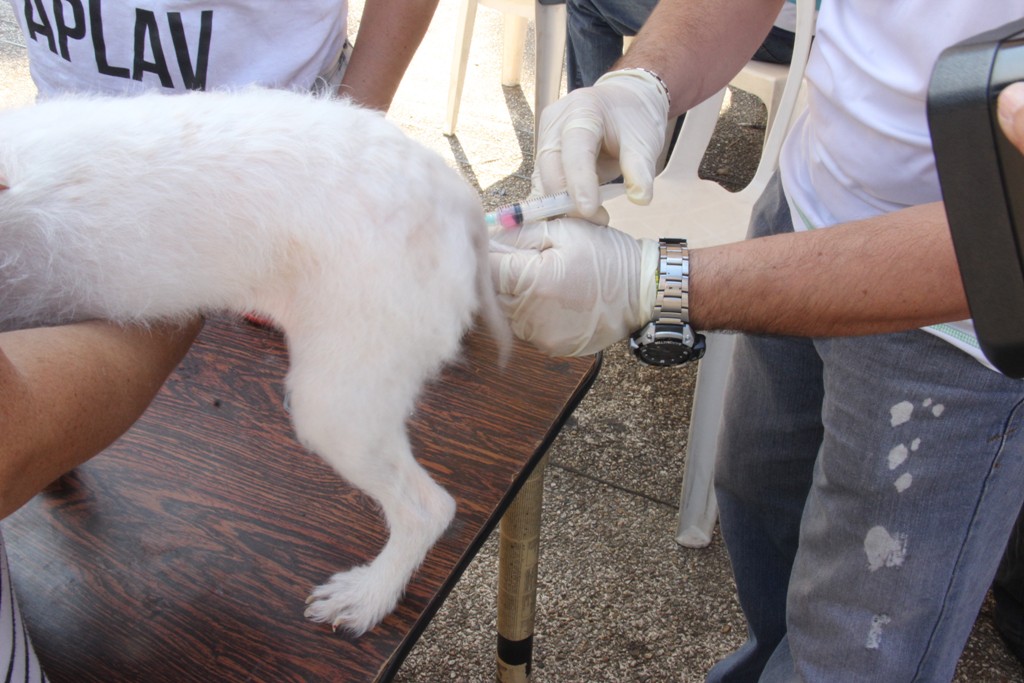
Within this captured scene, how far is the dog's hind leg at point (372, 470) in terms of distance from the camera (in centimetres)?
99

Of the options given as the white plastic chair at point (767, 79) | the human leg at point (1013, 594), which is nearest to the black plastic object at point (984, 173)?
the human leg at point (1013, 594)

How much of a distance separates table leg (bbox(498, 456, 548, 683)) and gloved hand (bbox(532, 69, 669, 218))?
426mm

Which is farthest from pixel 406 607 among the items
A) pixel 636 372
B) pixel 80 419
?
pixel 636 372

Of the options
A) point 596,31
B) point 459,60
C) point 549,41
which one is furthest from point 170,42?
point 459,60

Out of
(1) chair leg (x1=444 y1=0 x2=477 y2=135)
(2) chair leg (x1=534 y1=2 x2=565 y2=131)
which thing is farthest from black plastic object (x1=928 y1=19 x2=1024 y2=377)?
(1) chair leg (x1=444 y1=0 x2=477 y2=135)

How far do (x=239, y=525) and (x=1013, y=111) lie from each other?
96cm

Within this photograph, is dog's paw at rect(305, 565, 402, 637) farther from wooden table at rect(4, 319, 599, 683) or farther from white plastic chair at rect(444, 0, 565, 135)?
white plastic chair at rect(444, 0, 565, 135)

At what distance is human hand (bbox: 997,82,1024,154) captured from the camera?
1.86ft

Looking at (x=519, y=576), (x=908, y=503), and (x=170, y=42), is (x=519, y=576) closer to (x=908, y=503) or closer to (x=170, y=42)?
(x=908, y=503)

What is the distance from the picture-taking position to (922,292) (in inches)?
35.8

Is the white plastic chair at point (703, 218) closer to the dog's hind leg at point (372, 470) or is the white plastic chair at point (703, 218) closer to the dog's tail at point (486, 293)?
the dog's tail at point (486, 293)

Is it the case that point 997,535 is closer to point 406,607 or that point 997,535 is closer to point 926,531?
point 926,531

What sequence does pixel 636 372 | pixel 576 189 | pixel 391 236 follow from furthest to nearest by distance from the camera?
pixel 636 372 < pixel 576 189 < pixel 391 236

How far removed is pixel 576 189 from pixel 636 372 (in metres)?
1.63
